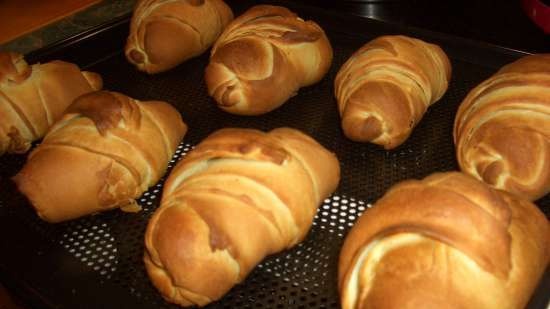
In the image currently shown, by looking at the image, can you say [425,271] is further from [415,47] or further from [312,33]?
[312,33]

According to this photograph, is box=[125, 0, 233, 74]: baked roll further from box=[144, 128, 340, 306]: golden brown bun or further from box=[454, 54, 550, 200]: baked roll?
box=[454, 54, 550, 200]: baked roll

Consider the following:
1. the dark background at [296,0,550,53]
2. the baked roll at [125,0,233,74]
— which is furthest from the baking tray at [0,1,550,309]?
the dark background at [296,0,550,53]

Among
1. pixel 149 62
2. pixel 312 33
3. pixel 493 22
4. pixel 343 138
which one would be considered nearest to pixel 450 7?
pixel 493 22

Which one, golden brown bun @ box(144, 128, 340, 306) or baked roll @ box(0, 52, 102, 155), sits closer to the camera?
golden brown bun @ box(144, 128, 340, 306)

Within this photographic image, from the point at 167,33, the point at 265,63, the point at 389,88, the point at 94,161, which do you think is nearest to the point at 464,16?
the point at 389,88

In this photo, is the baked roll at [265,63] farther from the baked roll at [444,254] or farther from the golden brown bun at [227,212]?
the baked roll at [444,254]

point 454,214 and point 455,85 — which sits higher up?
point 454,214
